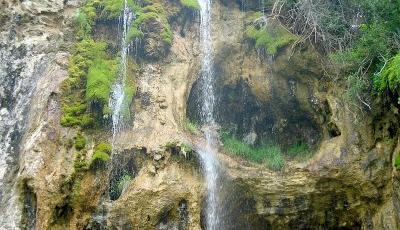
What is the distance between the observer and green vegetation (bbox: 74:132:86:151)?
9.37 m

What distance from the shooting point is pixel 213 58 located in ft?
40.0

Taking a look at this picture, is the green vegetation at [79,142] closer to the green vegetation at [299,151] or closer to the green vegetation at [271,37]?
the green vegetation at [299,151]

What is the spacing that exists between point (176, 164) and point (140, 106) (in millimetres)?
1903

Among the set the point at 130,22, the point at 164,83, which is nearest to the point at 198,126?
the point at 164,83

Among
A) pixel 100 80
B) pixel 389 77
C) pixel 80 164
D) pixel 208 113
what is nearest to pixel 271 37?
pixel 208 113

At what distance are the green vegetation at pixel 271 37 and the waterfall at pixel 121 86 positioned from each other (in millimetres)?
3259

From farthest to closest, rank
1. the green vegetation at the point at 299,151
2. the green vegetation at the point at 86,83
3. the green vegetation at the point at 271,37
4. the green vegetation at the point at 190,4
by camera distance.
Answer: the green vegetation at the point at 190,4 → the green vegetation at the point at 271,37 → the green vegetation at the point at 299,151 → the green vegetation at the point at 86,83

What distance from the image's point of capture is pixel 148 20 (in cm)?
1138

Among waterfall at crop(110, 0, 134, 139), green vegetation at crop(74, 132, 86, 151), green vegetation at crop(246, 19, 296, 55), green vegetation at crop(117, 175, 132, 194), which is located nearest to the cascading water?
waterfall at crop(110, 0, 134, 139)

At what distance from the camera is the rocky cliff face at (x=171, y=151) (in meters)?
8.71

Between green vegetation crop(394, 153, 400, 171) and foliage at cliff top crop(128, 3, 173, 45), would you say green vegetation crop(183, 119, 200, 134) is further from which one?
green vegetation crop(394, 153, 400, 171)

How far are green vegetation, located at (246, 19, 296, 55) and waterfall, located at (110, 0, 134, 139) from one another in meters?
3.26

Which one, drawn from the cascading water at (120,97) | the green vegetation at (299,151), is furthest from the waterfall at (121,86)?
the green vegetation at (299,151)

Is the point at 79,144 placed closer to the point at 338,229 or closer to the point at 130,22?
the point at 130,22
